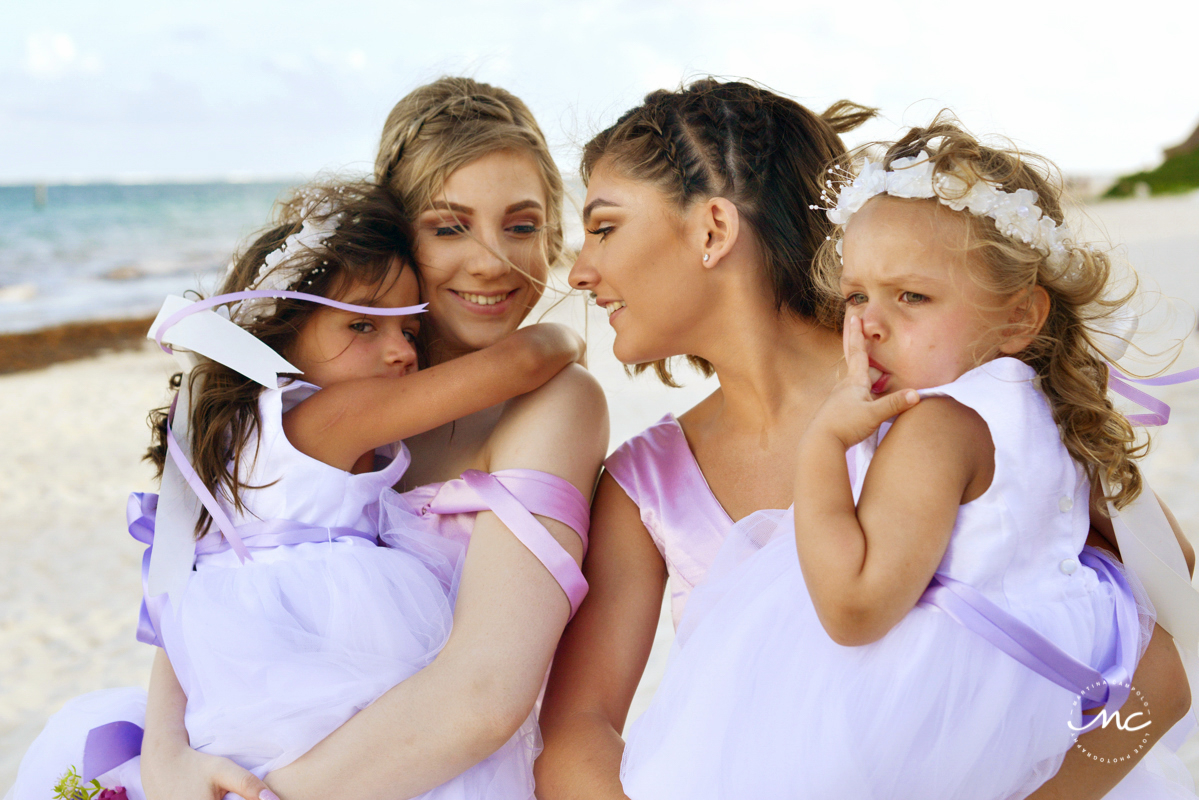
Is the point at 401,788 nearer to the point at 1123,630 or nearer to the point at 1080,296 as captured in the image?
the point at 1123,630

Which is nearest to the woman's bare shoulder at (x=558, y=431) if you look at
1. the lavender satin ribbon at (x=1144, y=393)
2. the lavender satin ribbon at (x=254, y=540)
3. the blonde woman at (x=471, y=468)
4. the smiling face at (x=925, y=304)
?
the blonde woman at (x=471, y=468)

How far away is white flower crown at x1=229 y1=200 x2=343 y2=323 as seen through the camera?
232 centimetres

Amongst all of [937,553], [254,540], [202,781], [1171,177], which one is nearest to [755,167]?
[937,553]

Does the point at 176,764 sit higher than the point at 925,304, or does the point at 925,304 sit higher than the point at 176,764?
the point at 925,304

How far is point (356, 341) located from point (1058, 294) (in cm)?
173

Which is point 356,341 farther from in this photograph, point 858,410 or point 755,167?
point 858,410

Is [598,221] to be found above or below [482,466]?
above

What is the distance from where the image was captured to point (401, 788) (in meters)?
1.79

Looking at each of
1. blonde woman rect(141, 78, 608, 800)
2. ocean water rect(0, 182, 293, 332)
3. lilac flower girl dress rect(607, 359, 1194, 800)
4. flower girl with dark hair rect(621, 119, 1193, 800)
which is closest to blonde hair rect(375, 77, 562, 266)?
blonde woman rect(141, 78, 608, 800)

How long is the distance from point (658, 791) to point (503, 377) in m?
1.04

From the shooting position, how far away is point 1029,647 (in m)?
1.44

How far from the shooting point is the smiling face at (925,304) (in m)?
1.65

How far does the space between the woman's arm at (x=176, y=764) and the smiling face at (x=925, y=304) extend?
1.52m

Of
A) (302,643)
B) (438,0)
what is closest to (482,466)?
(302,643)
